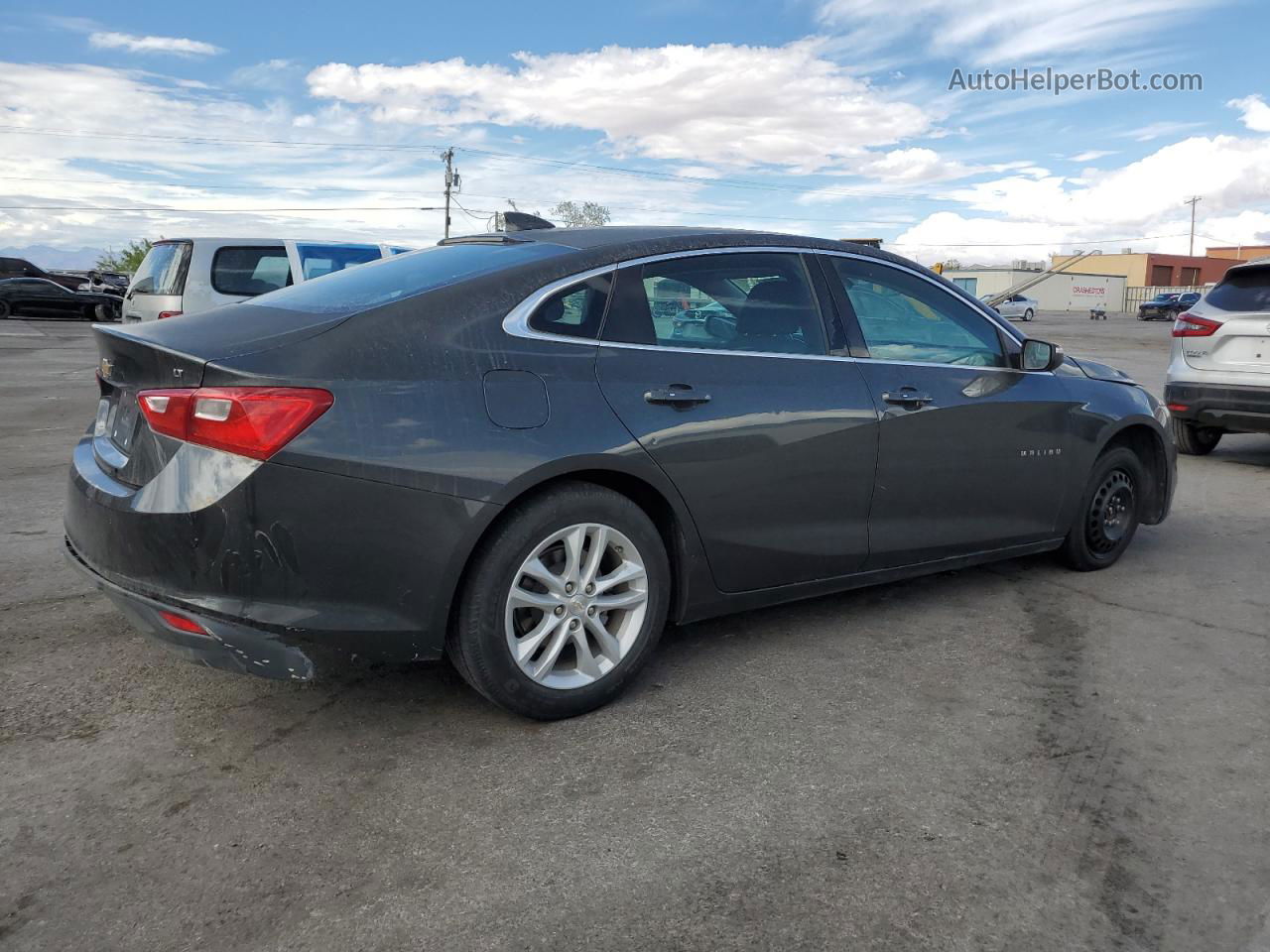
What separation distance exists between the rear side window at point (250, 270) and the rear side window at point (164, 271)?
14.1 inches

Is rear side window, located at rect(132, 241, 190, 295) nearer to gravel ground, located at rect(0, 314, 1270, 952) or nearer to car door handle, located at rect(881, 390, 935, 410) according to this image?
gravel ground, located at rect(0, 314, 1270, 952)

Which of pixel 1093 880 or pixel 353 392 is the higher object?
pixel 353 392

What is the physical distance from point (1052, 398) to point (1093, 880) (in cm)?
266

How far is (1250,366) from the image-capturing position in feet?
25.4

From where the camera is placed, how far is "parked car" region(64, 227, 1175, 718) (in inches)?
110

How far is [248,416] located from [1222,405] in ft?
24.5

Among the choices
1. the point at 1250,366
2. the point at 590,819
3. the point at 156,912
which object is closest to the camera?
the point at 156,912

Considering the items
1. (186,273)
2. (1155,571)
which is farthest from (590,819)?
(186,273)

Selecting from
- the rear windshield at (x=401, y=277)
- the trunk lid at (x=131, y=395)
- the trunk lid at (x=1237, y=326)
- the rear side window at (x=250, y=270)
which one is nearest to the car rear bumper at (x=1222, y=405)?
the trunk lid at (x=1237, y=326)

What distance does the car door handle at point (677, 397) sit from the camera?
338cm

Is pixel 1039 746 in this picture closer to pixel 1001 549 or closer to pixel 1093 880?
pixel 1093 880

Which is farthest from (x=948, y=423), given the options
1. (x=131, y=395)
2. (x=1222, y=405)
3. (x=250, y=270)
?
(x=250, y=270)

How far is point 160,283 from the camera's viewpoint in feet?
37.9

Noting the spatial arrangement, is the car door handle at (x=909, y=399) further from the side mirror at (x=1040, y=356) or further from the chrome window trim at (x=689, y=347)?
the side mirror at (x=1040, y=356)
